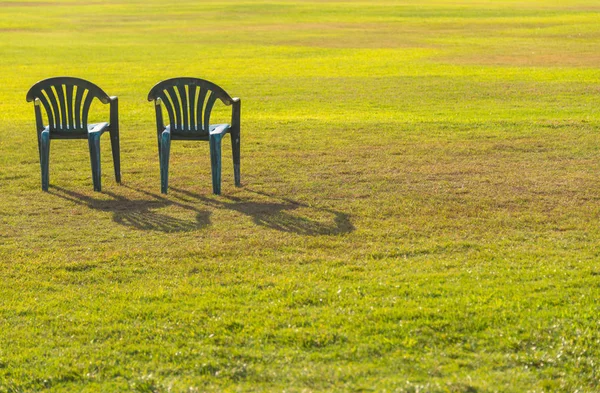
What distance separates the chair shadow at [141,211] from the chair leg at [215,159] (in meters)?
0.56

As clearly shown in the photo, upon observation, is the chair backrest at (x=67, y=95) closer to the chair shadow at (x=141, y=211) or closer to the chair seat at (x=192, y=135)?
the chair shadow at (x=141, y=211)

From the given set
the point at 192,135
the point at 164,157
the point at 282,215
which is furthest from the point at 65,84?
the point at 282,215

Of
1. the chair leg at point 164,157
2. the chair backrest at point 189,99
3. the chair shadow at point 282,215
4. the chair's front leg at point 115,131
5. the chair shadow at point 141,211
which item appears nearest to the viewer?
the chair shadow at point 282,215

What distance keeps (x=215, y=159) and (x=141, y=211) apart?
1115 millimetres

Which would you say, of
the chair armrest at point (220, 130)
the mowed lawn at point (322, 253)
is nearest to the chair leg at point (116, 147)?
the mowed lawn at point (322, 253)

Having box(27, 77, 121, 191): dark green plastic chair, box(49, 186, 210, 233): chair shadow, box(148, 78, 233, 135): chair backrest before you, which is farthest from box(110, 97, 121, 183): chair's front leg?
box(148, 78, 233, 135): chair backrest

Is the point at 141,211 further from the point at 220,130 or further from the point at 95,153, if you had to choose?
the point at 220,130

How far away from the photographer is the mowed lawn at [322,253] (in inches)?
233

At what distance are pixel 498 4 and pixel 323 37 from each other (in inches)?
1191

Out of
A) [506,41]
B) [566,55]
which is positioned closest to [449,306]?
[566,55]

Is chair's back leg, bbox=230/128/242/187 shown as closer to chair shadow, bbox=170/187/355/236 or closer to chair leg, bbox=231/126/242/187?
chair leg, bbox=231/126/242/187

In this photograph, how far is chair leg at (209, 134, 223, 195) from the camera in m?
10.7

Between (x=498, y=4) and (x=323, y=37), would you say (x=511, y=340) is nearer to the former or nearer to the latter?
(x=323, y=37)

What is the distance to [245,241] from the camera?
8.83m
